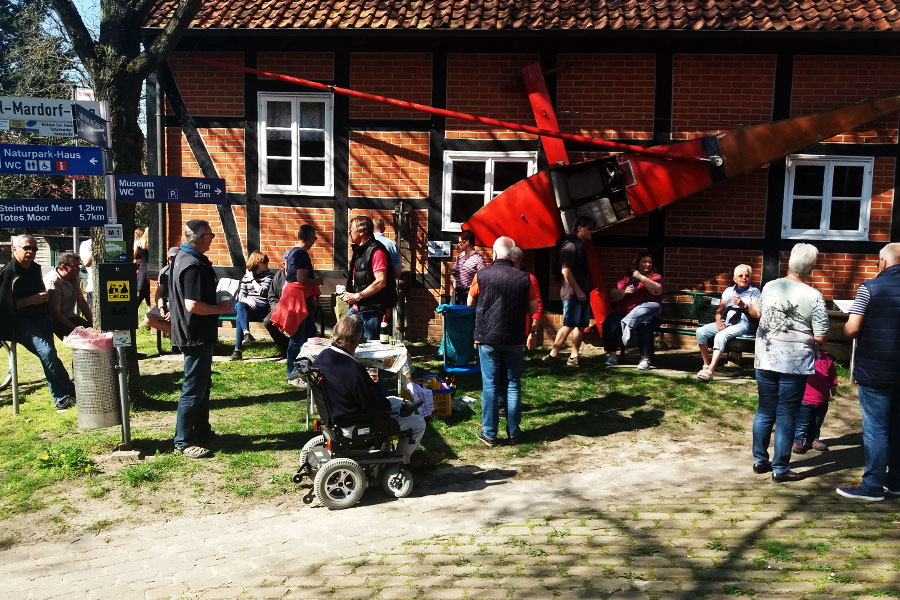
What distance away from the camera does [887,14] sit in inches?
409

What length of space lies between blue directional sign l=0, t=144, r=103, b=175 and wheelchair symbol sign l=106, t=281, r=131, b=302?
3.39 ft

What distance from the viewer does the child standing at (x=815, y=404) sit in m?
6.75

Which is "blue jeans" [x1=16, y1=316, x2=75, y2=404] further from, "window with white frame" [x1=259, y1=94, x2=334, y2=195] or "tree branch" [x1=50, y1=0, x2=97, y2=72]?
"window with white frame" [x1=259, y1=94, x2=334, y2=195]

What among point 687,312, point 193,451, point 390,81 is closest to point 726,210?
point 687,312

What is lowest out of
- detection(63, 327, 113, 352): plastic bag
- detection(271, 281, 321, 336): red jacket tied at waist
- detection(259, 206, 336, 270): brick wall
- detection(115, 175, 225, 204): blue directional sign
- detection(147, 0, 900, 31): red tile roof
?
detection(63, 327, 113, 352): plastic bag

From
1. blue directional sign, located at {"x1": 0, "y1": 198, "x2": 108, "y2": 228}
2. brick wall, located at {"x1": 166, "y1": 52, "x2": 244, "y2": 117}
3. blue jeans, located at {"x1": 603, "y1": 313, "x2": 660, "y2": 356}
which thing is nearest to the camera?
blue directional sign, located at {"x1": 0, "y1": 198, "x2": 108, "y2": 228}

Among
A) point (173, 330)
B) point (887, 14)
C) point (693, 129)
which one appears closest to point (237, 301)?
point (173, 330)

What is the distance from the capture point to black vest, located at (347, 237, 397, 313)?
28.5 ft

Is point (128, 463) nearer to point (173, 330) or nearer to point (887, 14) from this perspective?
point (173, 330)

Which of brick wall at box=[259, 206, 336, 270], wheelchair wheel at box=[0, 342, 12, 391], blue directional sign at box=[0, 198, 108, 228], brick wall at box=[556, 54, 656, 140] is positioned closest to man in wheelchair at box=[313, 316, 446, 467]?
blue directional sign at box=[0, 198, 108, 228]

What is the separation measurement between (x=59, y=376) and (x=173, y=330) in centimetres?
236

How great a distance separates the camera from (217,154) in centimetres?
1180

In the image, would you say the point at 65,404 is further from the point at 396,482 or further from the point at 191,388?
the point at 396,482

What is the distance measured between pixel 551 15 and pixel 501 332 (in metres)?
5.73
